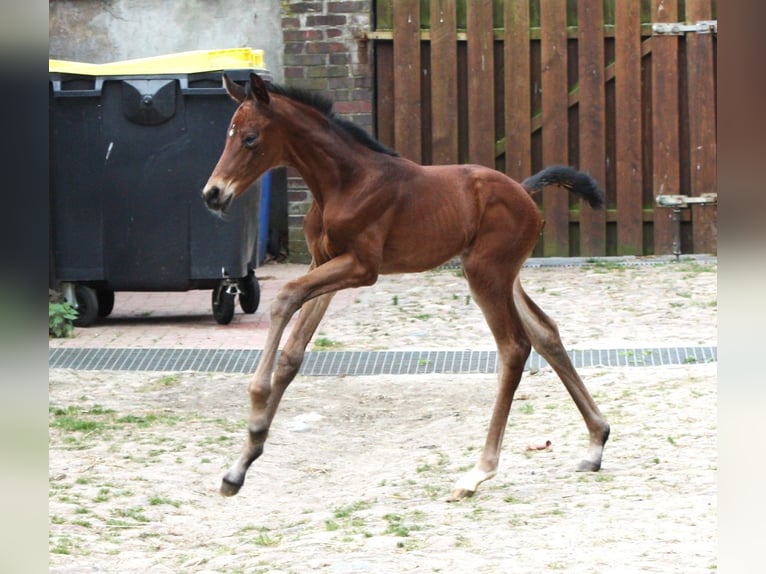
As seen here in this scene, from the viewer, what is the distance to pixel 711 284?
1040 centimetres

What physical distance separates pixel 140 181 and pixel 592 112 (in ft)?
15.7

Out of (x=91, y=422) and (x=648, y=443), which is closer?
(x=648, y=443)

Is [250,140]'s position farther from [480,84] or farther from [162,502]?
[480,84]

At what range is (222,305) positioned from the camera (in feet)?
30.3

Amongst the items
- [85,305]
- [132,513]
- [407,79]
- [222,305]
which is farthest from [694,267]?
[132,513]

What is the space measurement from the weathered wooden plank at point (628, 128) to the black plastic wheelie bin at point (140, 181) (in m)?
4.29

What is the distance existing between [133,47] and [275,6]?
1.48 m

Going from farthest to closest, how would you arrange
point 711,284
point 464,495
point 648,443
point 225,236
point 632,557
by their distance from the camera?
point 711,284, point 225,236, point 648,443, point 464,495, point 632,557

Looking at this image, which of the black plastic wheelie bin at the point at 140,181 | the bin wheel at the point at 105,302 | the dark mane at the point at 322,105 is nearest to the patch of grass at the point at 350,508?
the dark mane at the point at 322,105

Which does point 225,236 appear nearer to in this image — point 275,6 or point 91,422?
point 91,422

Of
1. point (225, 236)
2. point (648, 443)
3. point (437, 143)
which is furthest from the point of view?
point (437, 143)

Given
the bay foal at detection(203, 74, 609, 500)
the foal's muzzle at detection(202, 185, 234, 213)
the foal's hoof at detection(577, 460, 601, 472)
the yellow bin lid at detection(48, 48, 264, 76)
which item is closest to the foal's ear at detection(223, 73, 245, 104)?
the bay foal at detection(203, 74, 609, 500)

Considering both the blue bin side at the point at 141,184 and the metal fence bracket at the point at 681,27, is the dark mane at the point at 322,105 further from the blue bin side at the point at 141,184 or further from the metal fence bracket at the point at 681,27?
the metal fence bracket at the point at 681,27

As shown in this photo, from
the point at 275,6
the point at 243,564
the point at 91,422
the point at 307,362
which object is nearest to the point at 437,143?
the point at 275,6
